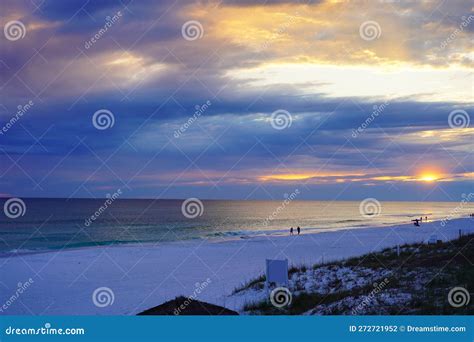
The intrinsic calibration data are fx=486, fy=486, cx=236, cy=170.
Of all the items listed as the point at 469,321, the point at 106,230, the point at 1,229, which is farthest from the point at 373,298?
the point at 1,229

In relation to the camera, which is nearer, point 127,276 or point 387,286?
point 387,286

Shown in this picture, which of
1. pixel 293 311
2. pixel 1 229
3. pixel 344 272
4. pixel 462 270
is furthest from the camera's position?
pixel 1 229

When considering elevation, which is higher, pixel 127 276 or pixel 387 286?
pixel 127 276

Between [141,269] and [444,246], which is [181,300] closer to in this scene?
[444,246]

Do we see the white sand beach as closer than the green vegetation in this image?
No

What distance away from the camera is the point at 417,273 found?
1575 cm

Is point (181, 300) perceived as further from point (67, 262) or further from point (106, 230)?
point (106, 230)

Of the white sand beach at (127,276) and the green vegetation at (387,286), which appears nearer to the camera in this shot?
the green vegetation at (387,286)

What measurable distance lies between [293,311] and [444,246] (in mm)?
12664

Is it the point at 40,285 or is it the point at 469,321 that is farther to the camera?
the point at 40,285

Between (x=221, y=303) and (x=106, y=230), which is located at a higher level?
(x=106, y=230)

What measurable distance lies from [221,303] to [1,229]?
60.5m

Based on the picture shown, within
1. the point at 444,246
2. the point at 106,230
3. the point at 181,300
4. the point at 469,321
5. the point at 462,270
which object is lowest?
the point at 469,321

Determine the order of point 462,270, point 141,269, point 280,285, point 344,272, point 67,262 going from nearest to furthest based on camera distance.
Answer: point 280,285
point 462,270
point 344,272
point 141,269
point 67,262
